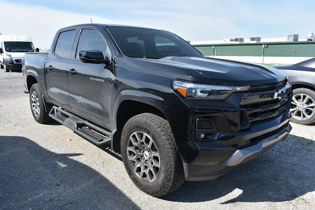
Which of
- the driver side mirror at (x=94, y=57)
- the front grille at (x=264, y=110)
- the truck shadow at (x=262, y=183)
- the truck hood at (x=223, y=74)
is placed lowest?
the truck shadow at (x=262, y=183)

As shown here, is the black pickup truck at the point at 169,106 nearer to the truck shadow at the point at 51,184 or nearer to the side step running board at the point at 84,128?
the side step running board at the point at 84,128

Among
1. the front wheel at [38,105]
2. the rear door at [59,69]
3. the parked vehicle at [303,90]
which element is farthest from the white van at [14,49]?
the parked vehicle at [303,90]

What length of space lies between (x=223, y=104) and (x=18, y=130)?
4320 mm

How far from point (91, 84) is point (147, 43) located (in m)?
0.98

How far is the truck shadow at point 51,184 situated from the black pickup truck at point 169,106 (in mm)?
403

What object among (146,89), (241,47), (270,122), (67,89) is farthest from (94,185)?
(241,47)

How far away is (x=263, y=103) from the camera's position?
257cm

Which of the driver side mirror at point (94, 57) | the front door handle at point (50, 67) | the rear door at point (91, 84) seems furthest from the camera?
the front door handle at point (50, 67)

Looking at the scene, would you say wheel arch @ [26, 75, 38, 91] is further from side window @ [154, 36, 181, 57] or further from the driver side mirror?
side window @ [154, 36, 181, 57]

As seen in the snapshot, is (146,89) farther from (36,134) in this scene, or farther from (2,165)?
(36,134)

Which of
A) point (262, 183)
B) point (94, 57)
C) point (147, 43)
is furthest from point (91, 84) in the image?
point (262, 183)

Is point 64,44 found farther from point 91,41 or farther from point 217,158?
point 217,158

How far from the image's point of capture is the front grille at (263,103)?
2.37 meters

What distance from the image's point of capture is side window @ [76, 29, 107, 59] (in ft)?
11.0
